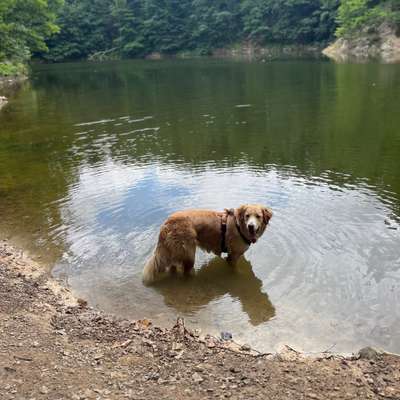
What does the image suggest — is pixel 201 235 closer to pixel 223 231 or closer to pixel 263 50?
pixel 223 231

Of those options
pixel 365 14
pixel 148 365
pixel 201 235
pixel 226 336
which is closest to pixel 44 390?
pixel 148 365

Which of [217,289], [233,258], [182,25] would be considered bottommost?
[182,25]

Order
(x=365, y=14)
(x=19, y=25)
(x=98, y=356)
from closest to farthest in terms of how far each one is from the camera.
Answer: (x=98, y=356) → (x=19, y=25) → (x=365, y=14)

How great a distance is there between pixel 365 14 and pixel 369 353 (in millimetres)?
80480

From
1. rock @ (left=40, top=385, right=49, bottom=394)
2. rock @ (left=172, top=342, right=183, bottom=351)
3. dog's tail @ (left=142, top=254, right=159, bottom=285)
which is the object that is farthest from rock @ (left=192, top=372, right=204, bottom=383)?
dog's tail @ (left=142, top=254, right=159, bottom=285)

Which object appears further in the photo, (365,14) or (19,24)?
(365,14)

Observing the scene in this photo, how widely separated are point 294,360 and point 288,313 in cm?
156

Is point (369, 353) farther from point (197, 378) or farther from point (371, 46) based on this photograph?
point (371, 46)

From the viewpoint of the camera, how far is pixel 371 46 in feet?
Answer: 238

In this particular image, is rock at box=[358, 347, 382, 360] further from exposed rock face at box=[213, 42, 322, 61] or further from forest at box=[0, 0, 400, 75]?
exposed rock face at box=[213, 42, 322, 61]

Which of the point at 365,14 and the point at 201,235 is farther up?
the point at 201,235

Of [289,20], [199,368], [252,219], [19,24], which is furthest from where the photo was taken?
[289,20]

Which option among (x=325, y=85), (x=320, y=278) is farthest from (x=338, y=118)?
(x=320, y=278)

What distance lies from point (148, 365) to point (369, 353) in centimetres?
321
